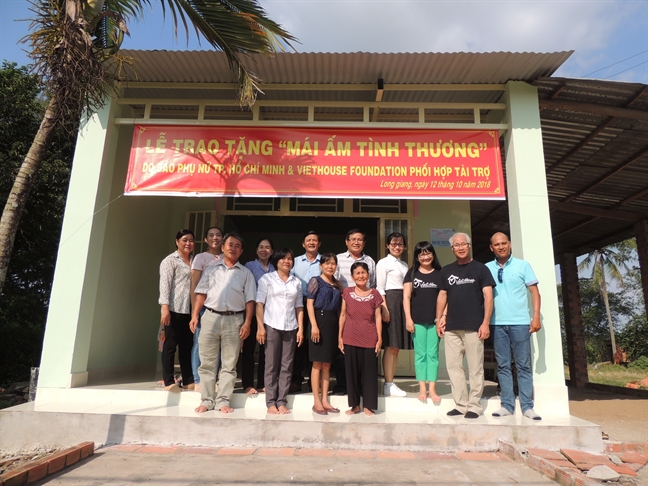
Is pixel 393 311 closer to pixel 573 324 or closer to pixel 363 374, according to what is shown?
pixel 363 374

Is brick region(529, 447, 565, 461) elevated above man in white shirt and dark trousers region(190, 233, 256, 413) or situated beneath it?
situated beneath

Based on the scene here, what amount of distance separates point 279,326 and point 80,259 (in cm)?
227

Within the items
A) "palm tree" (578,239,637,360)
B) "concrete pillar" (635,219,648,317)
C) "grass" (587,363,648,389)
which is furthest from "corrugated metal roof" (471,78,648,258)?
"palm tree" (578,239,637,360)

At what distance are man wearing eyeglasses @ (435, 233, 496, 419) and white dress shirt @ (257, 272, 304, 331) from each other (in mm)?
1331

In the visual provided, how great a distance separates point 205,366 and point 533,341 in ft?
10.2

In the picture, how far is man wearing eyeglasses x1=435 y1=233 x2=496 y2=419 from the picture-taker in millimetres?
3883

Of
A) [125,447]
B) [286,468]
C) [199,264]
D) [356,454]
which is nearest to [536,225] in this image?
[356,454]

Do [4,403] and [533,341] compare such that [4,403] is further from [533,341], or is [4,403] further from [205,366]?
[533,341]

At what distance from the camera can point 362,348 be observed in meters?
3.92

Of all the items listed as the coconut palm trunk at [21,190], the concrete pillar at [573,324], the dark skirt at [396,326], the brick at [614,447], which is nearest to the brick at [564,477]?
the brick at [614,447]

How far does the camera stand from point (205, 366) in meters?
3.93

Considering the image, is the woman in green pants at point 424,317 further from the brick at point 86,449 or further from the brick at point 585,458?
the brick at point 86,449

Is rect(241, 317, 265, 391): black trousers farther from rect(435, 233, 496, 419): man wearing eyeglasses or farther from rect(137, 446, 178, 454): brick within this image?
rect(435, 233, 496, 419): man wearing eyeglasses

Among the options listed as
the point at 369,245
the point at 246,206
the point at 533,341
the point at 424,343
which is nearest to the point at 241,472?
the point at 424,343
